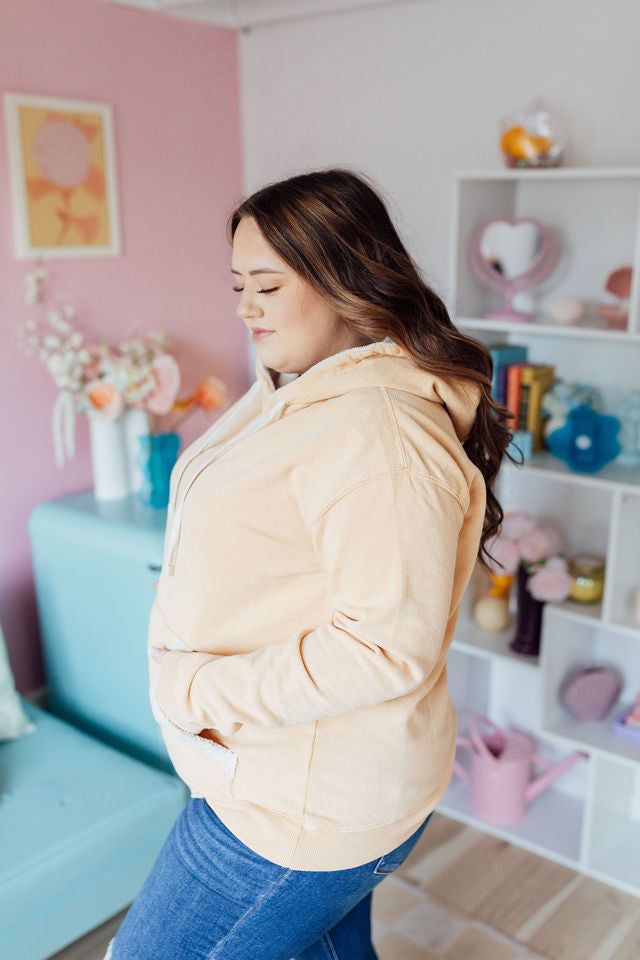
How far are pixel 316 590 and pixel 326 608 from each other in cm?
3

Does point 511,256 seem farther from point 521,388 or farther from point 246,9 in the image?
point 246,9

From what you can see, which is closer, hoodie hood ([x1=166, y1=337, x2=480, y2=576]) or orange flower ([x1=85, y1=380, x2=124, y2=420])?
hoodie hood ([x1=166, y1=337, x2=480, y2=576])

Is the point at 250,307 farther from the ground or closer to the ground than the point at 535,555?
farther from the ground

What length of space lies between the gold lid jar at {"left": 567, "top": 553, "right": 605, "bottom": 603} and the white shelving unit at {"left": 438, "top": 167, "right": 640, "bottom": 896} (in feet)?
0.09

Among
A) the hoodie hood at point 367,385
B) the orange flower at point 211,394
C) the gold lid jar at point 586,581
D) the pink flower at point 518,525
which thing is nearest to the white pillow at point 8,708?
the orange flower at point 211,394

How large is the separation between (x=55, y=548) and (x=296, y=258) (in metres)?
1.42

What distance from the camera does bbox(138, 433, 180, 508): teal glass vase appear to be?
7.54ft

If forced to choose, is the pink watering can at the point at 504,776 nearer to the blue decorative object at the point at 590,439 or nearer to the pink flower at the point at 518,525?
the pink flower at the point at 518,525

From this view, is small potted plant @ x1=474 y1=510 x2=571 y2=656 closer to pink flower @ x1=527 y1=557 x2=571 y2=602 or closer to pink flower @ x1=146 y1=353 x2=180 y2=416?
pink flower @ x1=527 y1=557 x2=571 y2=602

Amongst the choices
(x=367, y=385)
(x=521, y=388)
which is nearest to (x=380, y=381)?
(x=367, y=385)

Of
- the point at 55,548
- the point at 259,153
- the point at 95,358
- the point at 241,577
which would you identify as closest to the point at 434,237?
the point at 259,153

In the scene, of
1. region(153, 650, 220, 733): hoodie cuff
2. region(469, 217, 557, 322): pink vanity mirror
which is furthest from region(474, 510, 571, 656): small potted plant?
region(153, 650, 220, 733): hoodie cuff

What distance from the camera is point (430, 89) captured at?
2.33 meters

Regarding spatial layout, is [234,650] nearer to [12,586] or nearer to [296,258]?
[296,258]
